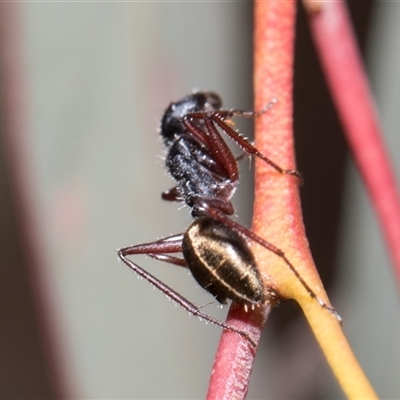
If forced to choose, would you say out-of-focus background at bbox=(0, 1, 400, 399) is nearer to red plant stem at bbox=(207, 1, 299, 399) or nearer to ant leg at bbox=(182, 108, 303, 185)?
ant leg at bbox=(182, 108, 303, 185)

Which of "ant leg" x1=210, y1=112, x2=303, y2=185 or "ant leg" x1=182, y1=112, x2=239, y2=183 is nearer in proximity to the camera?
"ant leg" x1=210, y1=112, x2=303, y2=185

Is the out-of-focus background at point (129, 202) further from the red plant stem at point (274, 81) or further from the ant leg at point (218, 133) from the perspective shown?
the red plant stem at point (274, 81)

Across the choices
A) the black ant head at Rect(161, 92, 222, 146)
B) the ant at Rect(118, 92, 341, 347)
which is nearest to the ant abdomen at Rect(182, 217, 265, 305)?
the ant at Rect(118, 92, 341, 347)

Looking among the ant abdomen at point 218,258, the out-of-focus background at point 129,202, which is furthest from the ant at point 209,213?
the out-of-focus background at point 129,202

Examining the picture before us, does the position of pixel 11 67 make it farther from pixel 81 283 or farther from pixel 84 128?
pixel 81 283

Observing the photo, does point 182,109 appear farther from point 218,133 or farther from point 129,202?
point 129,202

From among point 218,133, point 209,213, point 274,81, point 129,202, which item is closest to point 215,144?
point 218,133
